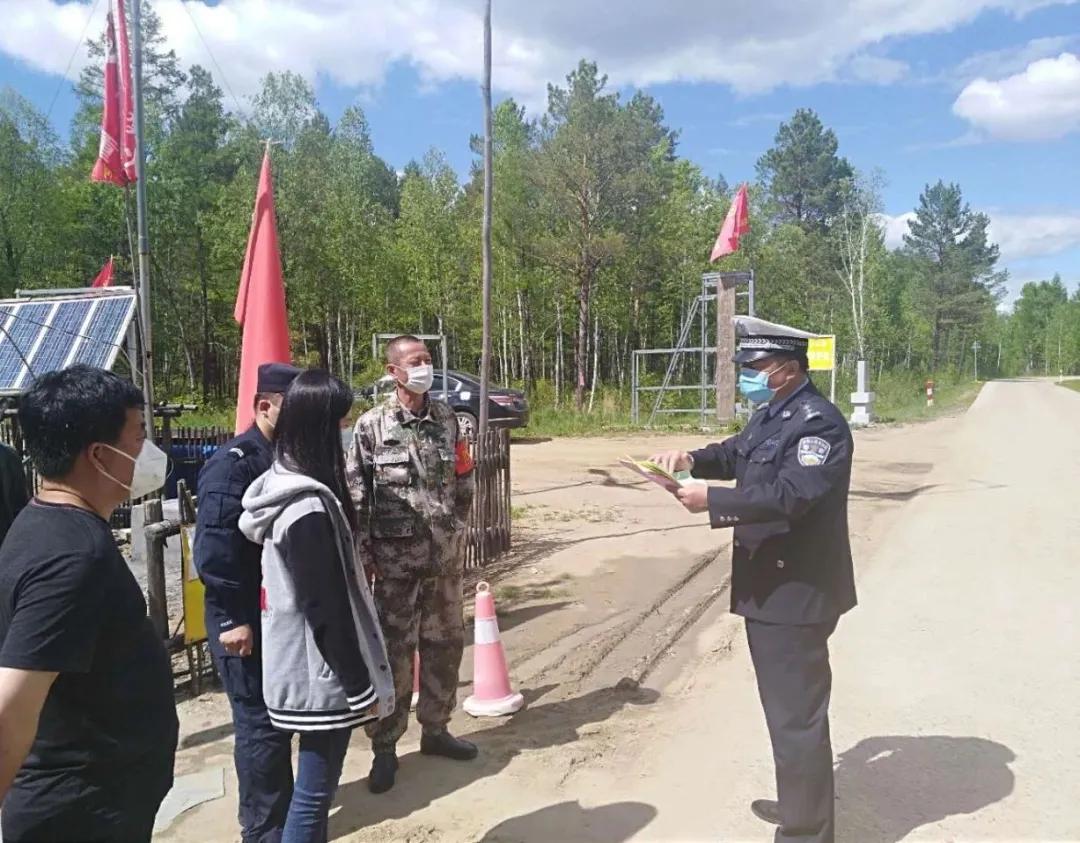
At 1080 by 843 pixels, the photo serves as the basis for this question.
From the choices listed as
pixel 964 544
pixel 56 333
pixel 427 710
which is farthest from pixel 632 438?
pixel 427 710

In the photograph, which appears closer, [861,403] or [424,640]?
[424,640]

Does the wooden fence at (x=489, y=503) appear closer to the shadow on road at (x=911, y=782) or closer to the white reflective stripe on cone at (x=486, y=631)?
the white reflective stripe on cone at (x=486, y=631)

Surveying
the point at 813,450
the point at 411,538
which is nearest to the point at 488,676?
the point at 411,538

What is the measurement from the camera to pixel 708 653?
17.9 ft

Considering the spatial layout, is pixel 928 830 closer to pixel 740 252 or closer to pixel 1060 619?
pixel 1060 619

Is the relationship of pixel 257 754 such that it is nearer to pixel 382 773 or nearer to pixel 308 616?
pixel 308 616

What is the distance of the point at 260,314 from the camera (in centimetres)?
525

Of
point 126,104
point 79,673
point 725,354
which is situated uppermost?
point 126,104

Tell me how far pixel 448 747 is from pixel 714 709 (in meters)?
1.49

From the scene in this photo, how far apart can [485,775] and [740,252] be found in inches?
1351

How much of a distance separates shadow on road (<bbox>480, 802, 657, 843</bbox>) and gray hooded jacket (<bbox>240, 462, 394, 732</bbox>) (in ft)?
3.74

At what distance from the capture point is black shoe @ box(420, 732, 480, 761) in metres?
3.86

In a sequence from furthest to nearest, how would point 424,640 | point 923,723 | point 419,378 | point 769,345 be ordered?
1. point 923,723
2. point 424,640
3. point 419,378
4. point 769,345

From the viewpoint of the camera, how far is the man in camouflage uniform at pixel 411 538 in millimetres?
3631
